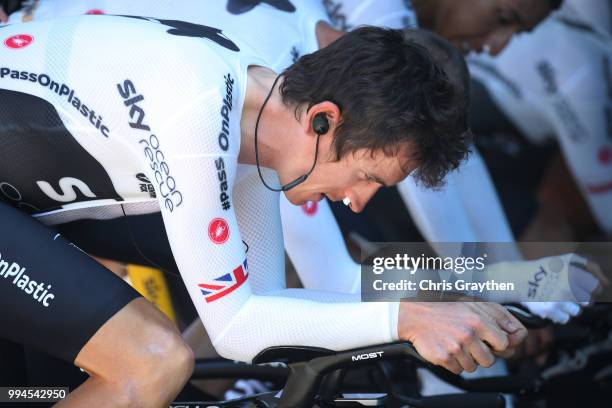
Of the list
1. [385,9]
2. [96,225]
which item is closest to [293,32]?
[385,9]

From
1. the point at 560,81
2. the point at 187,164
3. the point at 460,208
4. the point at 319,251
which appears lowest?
the point at 560,81

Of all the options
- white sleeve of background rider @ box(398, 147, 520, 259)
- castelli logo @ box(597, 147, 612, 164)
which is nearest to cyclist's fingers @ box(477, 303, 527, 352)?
white sleeve of background rider @ box(398, 147, 520, 259)

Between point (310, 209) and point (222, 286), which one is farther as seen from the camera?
point (310, 209)

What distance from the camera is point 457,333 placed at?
7.63 feet

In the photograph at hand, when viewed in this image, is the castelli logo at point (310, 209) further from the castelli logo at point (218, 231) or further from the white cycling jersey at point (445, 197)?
the castelli logo at point (218, 231)

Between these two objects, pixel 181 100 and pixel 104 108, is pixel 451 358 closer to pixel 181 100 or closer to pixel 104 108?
pixel 181 100

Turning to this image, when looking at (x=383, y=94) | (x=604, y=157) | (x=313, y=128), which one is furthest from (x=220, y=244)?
(x=604, y=157)

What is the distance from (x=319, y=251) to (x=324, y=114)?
2.64ft

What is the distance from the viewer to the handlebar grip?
260 cm

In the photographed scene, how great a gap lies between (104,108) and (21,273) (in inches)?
17.3

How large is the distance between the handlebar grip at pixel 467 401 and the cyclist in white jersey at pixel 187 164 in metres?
0.28

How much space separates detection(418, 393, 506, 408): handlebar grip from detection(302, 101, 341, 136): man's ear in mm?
741

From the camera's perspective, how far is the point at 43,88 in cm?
252

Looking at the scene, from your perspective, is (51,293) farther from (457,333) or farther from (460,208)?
(460,208)
